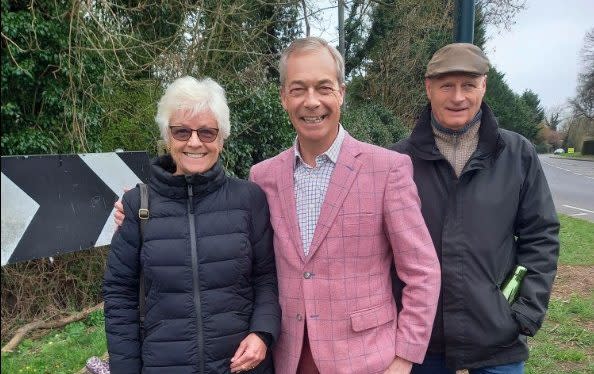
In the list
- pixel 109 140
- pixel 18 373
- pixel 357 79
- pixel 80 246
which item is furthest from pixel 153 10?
pixel 357 79

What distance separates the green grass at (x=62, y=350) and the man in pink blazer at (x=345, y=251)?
3062 mm

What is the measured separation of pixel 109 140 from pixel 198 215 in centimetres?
501

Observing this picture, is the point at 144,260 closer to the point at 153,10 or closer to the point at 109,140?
the point at 109,140

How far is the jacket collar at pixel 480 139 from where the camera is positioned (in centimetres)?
218

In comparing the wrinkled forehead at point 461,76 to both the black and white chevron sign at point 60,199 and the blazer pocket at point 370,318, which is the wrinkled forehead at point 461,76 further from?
the black and white chevron sign at point 60,199

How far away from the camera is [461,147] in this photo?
2270mm

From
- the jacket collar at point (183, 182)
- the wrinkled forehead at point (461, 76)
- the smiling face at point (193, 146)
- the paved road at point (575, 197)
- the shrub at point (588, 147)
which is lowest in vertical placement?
the paved road at point (575, 197)

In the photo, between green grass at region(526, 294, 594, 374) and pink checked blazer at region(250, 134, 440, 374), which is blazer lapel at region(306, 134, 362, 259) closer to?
pink checked blazer at region(250, 134, 440, 374)

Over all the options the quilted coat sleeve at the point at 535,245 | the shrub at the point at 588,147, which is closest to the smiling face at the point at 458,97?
the quilted coat sleeve at the point at 535,245

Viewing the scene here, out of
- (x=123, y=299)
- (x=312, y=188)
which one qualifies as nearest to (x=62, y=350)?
(x=123, y=299)

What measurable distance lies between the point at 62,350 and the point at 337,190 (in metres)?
4.01

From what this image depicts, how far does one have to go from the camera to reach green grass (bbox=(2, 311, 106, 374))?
4.27 m

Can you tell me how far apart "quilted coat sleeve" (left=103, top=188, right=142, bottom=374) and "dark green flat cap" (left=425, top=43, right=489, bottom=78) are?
146 cm

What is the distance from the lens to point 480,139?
224 centimetres
